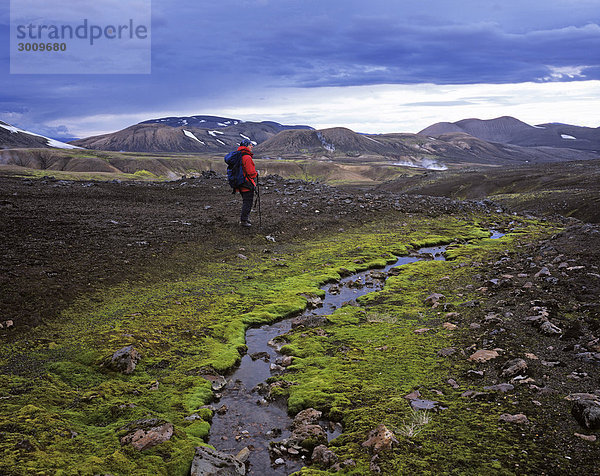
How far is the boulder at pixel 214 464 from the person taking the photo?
253 inches

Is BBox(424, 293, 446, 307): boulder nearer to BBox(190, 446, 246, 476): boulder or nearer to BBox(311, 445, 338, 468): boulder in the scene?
BBox(311, 445, 338, 468): boulder

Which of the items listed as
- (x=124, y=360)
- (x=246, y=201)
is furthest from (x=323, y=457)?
(x=246, y=201)

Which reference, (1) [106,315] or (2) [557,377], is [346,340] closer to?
(2) [557,377]

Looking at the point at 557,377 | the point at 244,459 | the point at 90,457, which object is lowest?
the point at 244,459

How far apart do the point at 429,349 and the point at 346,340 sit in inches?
91.0

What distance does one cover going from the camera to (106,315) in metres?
12.0

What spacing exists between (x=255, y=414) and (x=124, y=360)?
332 centimetres

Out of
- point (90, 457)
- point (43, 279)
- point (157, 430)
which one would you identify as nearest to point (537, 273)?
point (157, 430)

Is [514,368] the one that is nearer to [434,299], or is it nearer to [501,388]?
[501,388]

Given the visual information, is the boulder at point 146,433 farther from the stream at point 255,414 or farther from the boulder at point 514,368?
the boulder at point 514,368

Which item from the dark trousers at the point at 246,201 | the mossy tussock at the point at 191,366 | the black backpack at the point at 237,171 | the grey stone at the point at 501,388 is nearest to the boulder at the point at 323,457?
the mossy tussock at the point at 191,366

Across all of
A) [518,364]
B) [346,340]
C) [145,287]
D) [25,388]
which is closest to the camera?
[25,388]

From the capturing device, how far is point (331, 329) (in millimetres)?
12477

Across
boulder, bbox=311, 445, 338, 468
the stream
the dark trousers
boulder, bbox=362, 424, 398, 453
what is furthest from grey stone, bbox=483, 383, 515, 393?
the dark trousers
